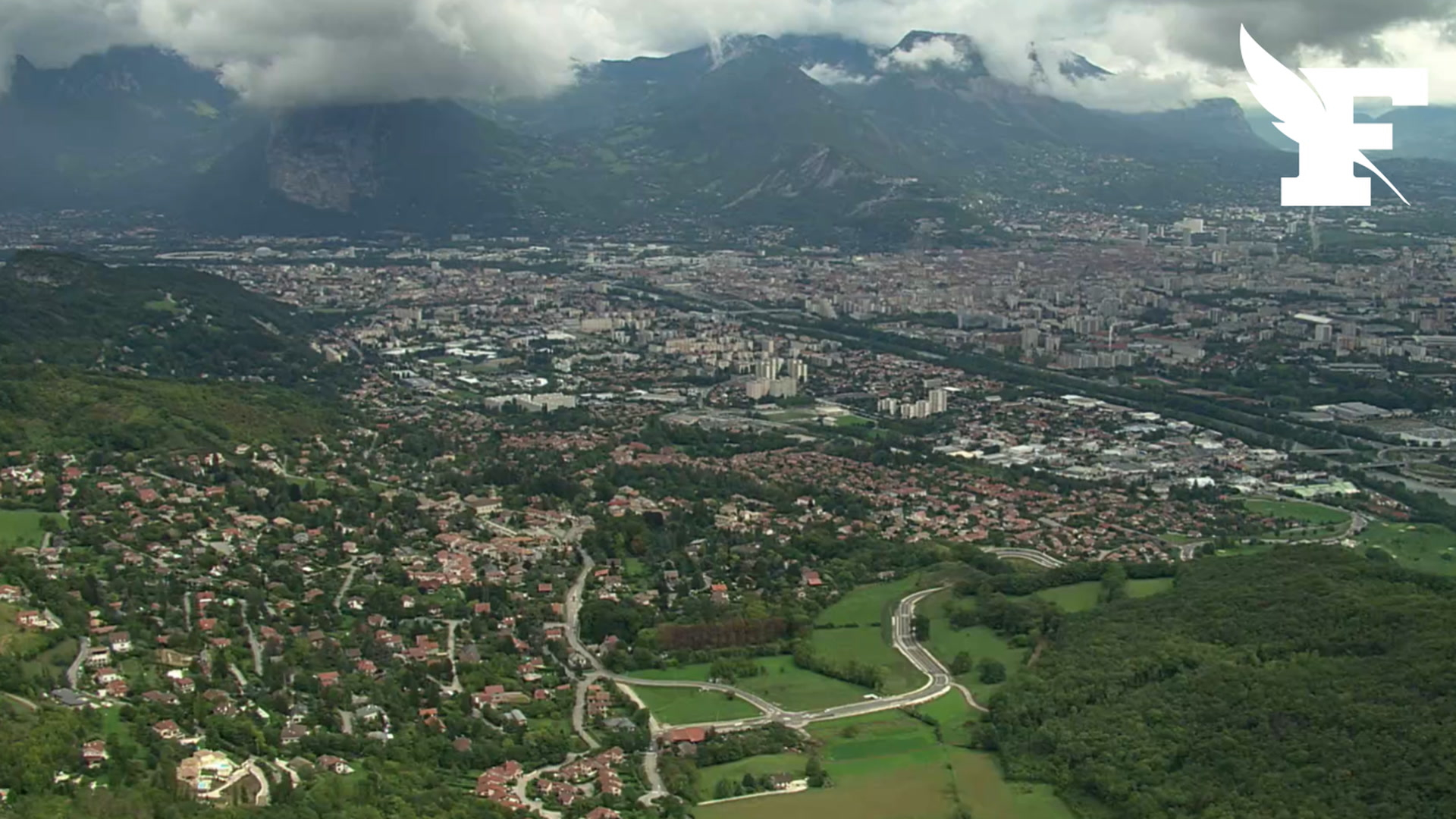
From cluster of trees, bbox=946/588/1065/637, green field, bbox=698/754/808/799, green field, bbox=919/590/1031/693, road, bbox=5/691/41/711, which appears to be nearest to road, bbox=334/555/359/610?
road, bbox=5/691/41/711

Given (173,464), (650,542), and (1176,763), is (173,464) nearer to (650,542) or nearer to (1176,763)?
(650,542)

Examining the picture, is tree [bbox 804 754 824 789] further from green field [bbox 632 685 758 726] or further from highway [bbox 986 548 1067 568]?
highway [bbox 986 548 1067 568]

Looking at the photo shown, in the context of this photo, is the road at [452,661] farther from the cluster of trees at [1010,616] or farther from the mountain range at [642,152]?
the mountain range at [642,152]

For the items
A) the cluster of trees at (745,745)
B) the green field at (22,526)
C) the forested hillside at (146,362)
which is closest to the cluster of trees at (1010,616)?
the cluster of trees at (745,745)

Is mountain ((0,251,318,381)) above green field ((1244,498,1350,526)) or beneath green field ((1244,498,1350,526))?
above

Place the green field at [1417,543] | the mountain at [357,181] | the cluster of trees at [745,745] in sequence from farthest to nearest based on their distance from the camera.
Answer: the mountain at [357,181] < the green field at [1417,543] < the cluster of trees at [745,745]

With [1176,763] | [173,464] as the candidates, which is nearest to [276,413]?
[173,464]
